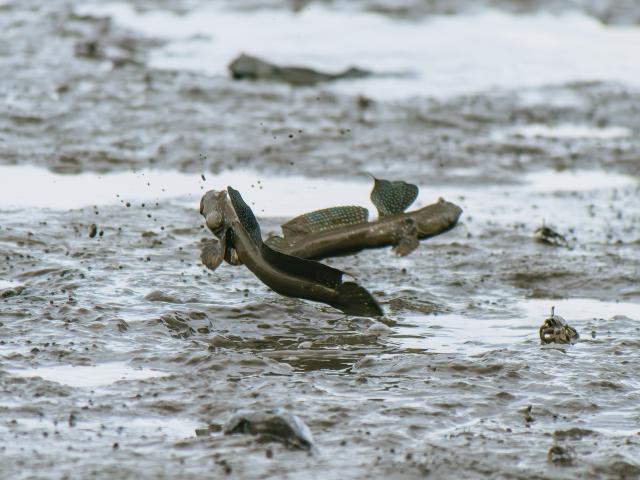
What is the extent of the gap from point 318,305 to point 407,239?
2.02ft

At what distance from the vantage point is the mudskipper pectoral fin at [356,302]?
5.41m

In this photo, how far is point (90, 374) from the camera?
15.6ft

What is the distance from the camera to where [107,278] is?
238 inches

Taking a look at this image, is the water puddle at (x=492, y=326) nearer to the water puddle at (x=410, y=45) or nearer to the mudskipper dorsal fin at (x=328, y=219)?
the mudskipper dorsal fin at (x=328, y=219)

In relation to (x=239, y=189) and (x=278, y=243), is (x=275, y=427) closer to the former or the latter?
(x=278, y=243)

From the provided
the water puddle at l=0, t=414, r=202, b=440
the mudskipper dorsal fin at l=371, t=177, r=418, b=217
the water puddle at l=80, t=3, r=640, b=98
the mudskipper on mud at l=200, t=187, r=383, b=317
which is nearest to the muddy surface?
the water puddle at l=0, t=414, r=202, b=440

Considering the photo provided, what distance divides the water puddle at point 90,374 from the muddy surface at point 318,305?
0.01 metres

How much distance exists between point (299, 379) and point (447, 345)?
83 centimetres

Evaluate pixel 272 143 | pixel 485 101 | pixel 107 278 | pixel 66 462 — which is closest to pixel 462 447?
pixel 66 462

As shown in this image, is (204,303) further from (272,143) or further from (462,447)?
(272,143)

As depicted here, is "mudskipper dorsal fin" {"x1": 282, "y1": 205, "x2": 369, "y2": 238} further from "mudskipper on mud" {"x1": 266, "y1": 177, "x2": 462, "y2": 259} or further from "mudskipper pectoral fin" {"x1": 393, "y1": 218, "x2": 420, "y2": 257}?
"mudskipper pectoral fin" {"x1": 393, "y1": 218, "x2": 420, "y2": 257}

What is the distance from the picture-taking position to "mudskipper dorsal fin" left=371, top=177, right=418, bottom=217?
5430mm

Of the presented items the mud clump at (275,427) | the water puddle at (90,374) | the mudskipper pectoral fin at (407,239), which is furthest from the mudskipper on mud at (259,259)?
the mud clump at (275,427)

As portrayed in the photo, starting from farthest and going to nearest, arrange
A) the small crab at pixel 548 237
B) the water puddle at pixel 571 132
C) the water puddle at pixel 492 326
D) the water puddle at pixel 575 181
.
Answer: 1. the water puddle at pixel 571 132
2. the water puddle at pixel 575 181
3. the small crab at pixel 548 237
4. the water puddle at pixel 492 326
